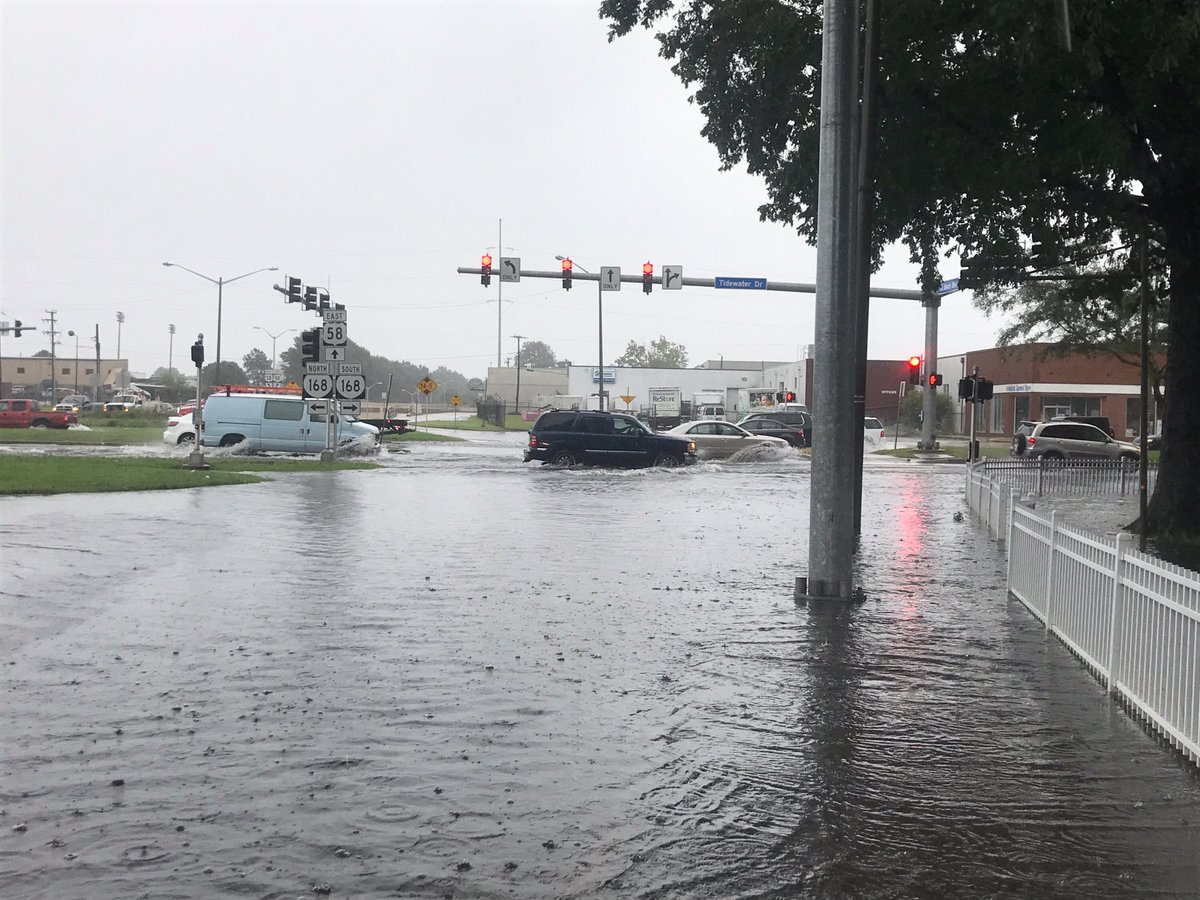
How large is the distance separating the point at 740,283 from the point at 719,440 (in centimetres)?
543

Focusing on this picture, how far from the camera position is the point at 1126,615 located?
26.5 feet

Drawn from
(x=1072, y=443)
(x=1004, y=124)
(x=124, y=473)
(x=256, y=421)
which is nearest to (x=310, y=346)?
(x=256, y=421)

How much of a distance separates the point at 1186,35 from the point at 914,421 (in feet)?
254

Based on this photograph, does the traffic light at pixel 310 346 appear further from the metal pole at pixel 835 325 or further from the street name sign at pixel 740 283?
the metal pole at pixel 835 325

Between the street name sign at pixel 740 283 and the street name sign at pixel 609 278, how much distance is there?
10.7 feet

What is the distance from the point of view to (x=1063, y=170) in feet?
56.6

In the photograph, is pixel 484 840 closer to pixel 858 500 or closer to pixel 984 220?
pixel 858 500

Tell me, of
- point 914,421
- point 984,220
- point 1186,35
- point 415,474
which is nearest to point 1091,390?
point 914,421

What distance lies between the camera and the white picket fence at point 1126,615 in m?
6.80

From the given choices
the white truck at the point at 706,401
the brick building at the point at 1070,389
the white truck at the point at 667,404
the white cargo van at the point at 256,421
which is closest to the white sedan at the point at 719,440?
the white cargo van at the point at 256,421

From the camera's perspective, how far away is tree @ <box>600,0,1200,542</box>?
16.4 m

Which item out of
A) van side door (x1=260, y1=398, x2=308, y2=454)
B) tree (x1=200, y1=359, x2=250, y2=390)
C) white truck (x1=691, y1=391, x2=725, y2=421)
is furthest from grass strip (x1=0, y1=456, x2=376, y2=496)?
tree (x1=200, y1=359, x2=250, y2=390)

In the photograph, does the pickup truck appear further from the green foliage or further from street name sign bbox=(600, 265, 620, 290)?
the green foliage

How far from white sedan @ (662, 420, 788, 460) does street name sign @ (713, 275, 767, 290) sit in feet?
15.5
